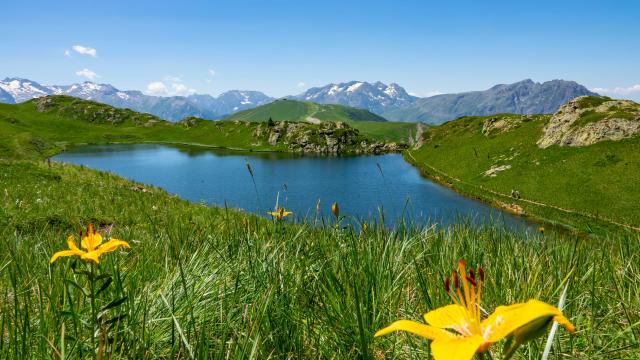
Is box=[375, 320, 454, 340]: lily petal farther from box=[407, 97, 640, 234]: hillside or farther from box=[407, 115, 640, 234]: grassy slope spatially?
box=[407, 97, 640, 234]: hillside

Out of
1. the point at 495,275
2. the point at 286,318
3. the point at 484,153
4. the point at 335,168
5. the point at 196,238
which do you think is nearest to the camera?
the point at 286,318

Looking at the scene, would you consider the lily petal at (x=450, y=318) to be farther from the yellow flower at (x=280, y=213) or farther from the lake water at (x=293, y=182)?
the lake water at (x=293, y=182)

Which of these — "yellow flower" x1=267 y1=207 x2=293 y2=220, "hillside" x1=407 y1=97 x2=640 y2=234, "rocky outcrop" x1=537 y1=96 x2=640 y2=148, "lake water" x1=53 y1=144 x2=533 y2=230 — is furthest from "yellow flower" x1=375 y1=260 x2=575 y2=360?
"rocky outcrop" x1=537 y1=96 x2=640 y2=148

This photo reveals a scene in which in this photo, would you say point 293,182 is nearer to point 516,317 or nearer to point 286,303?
point 286,303

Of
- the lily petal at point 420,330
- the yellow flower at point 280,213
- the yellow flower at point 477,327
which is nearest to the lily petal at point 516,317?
the yellow flower at point 477,327

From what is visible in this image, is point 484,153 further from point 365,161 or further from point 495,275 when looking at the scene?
point 495,275

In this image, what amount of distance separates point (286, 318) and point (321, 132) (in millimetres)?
160886

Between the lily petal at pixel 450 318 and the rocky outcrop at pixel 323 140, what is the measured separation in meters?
154

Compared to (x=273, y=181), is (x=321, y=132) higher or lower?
higher

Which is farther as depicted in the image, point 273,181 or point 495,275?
point 273,181

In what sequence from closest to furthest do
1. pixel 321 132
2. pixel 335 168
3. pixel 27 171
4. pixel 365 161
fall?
pixel 27 171 < pixel 335 168 < pixel 365 161 < pixel 321 132

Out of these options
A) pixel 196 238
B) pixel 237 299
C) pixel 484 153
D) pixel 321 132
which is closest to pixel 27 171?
pixel 196 238

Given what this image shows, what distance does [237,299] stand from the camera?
3.38 m

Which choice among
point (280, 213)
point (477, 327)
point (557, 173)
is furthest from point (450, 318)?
point (557, 173)
